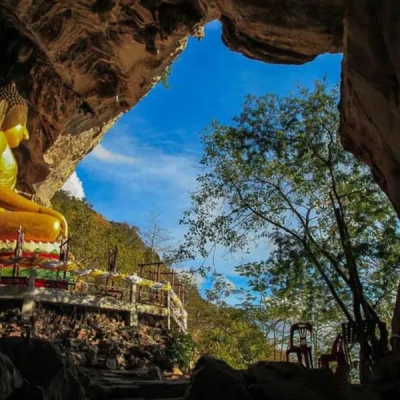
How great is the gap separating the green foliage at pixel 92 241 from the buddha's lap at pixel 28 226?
298 inches

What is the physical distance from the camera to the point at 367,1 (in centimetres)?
647

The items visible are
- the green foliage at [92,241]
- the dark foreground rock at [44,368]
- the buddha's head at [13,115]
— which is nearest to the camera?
the dark foreground rock at [44,368]

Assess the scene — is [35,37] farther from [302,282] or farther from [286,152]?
[302,282]

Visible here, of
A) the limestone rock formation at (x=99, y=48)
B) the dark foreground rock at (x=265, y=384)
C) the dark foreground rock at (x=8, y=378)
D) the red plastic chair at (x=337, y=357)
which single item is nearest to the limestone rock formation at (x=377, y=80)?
the limestone rock formation at (x=99, y=48)

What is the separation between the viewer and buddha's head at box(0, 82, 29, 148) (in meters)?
14.5

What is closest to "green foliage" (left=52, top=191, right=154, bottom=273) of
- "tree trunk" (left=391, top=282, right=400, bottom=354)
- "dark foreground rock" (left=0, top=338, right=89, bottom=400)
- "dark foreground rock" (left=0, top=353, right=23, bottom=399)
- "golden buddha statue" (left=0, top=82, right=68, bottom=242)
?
"golden buddha statue" (left=0, top=82, right=68, bottom=242)

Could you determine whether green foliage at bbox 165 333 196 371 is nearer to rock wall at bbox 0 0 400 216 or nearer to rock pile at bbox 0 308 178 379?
rock pile at bbox 0 308 178 379

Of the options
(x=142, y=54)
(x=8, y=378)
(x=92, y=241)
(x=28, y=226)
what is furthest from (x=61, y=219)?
(x=8, y=378)

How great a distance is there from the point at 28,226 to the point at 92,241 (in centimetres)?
891

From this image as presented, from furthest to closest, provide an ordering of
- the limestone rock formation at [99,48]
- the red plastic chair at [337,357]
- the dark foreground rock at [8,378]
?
the limestone rock formation at [99,48]
the red plastic chair at [337,357]
the dark foreground rock at [8,378]

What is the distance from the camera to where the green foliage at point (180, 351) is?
34.9ft

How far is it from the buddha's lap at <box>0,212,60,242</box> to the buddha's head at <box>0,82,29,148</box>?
272 cm

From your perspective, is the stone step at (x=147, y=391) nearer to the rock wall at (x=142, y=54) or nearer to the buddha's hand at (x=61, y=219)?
the rock wall at (x=142, y=54)

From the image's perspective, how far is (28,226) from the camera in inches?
506
